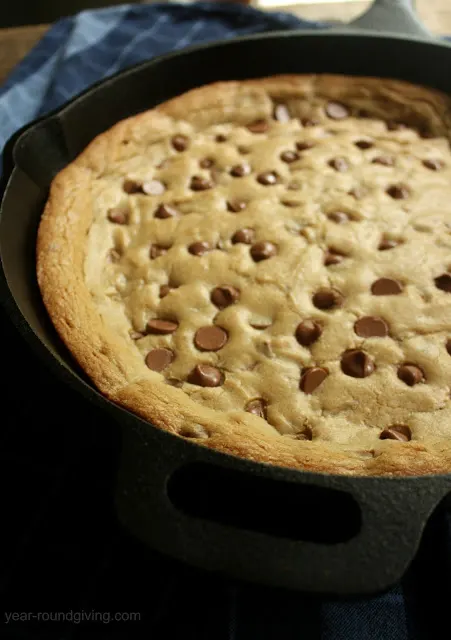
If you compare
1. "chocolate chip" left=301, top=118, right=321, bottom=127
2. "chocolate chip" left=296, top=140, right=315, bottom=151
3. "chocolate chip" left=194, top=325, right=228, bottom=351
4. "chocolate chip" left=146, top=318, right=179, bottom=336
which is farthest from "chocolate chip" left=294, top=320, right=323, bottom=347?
"chocolate chip" left=301, top=118, right=321, bottom=127

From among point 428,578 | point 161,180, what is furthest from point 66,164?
point 428,578

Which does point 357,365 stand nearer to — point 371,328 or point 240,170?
point 371,328

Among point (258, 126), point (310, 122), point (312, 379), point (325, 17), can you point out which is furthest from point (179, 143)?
point (325, 17)

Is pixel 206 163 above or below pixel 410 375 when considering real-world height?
Result: above

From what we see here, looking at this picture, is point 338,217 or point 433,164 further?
point 433,164

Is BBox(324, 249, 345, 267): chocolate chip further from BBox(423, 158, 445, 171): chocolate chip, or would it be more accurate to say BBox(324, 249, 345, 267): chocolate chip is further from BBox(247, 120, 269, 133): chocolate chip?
BBox(247, 120, 269, 133): chocolate chip

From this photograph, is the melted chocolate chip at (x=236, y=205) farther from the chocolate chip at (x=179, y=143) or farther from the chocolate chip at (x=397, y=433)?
the chocolate chip at (x=397, y=433)

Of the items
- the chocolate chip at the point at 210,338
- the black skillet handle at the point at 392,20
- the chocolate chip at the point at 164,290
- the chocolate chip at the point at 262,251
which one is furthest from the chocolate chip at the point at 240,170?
the black skillet handle at the point at 392,20
